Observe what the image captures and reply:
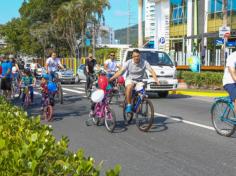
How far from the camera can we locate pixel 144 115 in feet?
31.7

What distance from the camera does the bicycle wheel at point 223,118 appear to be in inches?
336

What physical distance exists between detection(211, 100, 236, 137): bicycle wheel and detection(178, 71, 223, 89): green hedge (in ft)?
36.3

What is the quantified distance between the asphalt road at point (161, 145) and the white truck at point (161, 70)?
4587 millimetres

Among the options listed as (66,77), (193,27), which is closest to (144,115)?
(66,77)

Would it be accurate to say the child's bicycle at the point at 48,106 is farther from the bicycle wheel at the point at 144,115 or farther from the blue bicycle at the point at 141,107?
the bicycle wheel at the point at 144,115

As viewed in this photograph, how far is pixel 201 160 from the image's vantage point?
6.77 meters

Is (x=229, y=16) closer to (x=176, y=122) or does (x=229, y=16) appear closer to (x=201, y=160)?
(x=176, y=122)

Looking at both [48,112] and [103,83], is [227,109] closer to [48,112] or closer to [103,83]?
[103,83]

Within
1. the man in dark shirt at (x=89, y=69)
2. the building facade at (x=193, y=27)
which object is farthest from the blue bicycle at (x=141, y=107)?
the building facade at (x=193, y=27)

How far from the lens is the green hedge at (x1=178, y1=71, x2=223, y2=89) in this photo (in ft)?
66.2

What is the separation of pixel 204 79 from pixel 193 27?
24144 millimetres

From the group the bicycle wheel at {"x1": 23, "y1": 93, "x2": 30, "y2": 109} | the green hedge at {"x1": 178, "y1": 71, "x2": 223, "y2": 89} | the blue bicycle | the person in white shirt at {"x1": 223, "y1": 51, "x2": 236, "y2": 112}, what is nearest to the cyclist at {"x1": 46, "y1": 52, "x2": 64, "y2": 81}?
the bicycle wheel at {"x1": 23, "y1": 93, "x2": 30, "y2": 109}

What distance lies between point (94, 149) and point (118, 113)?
4.95m

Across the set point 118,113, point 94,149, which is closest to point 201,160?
point 94,149
